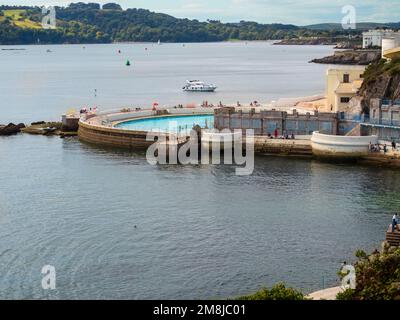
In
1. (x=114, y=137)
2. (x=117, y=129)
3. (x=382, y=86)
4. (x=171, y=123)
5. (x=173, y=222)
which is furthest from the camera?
(x=171, y=123)

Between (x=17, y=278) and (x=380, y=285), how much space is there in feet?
42.9

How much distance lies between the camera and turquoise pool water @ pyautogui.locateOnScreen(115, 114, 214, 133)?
56406 mm

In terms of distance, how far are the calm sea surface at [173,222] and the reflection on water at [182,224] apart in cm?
6

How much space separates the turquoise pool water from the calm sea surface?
434 cm

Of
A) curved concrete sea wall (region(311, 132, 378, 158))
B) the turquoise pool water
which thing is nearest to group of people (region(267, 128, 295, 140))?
curved concrete sea wall (region(311, 132, 378, 158))

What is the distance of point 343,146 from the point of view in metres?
48.3

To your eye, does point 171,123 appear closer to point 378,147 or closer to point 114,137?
point 114,137

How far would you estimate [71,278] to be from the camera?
83.7 ft

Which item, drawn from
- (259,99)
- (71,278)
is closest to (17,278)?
(71,278)

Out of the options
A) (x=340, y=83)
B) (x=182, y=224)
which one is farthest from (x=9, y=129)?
(x=182, y=224)

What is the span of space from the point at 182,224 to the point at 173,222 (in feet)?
1.86

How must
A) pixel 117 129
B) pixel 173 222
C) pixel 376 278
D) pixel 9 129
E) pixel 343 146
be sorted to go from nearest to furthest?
pixel 376 278, pixel 173 222, pixel 343 146, pixel 117 129, pixel 9 129
